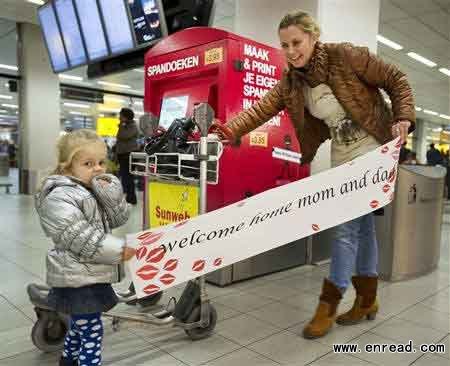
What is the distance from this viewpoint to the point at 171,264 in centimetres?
143

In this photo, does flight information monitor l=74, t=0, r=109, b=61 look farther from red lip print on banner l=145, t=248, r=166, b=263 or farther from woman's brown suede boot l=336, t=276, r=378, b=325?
woman's brown suede boot l=336, t=276, r=378, b=325

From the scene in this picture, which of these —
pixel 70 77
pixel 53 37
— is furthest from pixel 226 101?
pixel 70 77

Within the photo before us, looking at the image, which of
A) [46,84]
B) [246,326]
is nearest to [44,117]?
[46,84]

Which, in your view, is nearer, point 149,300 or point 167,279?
point 167,279

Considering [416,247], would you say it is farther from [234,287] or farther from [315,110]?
[315,110]

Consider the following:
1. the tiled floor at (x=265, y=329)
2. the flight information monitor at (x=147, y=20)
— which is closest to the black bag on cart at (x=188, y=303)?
the tiled floor at (x=265, y=329)

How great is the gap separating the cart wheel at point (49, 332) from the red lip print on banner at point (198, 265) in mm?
613

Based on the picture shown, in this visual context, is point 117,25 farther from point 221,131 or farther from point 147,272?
point 147,272

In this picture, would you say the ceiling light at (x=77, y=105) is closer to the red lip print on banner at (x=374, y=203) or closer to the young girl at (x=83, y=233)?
the young girl at (x=83, y=233)

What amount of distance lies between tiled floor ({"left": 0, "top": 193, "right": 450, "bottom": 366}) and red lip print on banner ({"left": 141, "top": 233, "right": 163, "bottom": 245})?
0.51m

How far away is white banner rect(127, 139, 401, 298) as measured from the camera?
4.64 ft

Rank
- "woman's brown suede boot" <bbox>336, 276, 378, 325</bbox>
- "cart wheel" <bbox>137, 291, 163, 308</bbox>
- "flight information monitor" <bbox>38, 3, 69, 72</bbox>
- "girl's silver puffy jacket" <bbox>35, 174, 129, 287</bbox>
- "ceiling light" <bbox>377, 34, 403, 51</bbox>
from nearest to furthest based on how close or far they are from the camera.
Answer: "girl's silver puffy jacket" <bbox>35, 174, 129, 287</bbox>, "woman's brown suede boot" <bbox>336, 276, 378, 325</bbox>, "cart wheel" <bbox>137, 291, 163, 308</bbox>, "flight information monitor" <bbox>38, 3, 69, 72</bbox>, "ceiling light" <bbox>377, 34, 403, 51</bbox>

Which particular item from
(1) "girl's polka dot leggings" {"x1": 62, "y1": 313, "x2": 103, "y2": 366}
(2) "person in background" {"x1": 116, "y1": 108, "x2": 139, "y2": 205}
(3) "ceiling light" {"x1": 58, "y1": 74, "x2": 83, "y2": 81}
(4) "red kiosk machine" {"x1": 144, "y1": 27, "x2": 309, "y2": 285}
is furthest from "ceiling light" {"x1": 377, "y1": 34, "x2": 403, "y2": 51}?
(3) "ceiling light" {"x1": 58, "y1": 74, "x2": 83, "y2": 81}

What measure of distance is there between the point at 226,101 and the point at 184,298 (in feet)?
3.97
